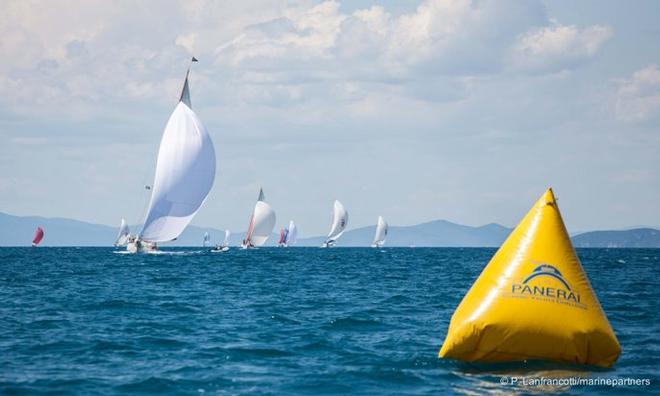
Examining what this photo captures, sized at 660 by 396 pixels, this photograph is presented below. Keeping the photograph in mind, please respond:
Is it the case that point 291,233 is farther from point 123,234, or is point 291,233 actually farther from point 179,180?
point 179,180

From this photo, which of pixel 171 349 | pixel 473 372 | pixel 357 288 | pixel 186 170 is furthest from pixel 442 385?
pixel 186 170

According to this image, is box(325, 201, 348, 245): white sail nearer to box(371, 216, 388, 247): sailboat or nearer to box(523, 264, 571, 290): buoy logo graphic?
box(371, 216, 388, 247): sailboat

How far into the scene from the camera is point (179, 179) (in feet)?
238

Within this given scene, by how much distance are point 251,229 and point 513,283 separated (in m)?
130

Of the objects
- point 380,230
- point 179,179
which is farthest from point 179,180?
point 380,230

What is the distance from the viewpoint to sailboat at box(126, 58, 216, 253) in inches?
2859

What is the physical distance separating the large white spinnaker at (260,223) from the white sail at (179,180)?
68.3 meters

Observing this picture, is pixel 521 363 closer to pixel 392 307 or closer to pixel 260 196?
pixel 392 307

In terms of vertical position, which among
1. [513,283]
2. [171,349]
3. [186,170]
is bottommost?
[171,349]

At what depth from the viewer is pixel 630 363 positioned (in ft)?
57.0

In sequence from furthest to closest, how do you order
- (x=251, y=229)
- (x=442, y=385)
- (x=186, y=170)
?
(x=251, y=229) < (x=186, y=170) < (x=442, y=385)

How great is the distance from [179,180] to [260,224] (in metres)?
72.2

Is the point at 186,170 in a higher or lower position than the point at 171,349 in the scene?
higher

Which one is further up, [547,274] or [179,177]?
[179,177]
